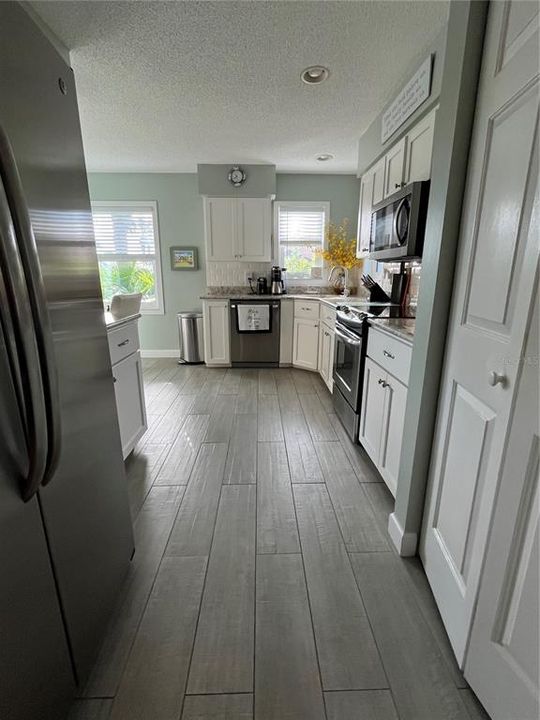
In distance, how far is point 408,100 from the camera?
6.99 feet

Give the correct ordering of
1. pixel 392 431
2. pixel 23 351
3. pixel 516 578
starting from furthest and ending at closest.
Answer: pixel 392 431, pixel 516 578, pixel 23 351

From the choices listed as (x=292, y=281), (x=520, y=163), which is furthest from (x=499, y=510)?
(x=292, y=281)

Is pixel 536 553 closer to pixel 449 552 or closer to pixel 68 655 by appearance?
pixel 449 552

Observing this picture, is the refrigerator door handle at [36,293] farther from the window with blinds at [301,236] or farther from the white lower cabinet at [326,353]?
the window with blinds at [301,236]

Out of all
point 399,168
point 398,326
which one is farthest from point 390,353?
point 399,168

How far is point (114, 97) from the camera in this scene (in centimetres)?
247

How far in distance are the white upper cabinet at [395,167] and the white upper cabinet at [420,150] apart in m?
0.06

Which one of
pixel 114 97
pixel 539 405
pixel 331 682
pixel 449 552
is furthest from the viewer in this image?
pixel 114 97

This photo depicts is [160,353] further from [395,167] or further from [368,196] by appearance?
[395,167]

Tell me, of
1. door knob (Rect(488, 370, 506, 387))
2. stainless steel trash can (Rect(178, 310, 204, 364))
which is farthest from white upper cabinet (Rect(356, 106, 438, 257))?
stainless steel trash can (Rect(178, 310, 204, 364))

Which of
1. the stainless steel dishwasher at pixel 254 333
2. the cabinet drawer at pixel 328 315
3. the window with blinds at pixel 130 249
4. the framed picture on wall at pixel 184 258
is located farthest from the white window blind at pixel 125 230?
the cabinet drawer at pixel 328 315

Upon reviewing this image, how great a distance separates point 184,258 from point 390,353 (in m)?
3.75

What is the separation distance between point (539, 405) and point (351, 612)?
1030 mm

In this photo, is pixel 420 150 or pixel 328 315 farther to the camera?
pixel 328 315
